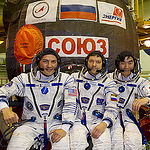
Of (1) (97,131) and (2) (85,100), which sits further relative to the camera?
(2) (85,100)

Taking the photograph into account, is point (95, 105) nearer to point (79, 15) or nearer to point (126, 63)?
point (126, 63)

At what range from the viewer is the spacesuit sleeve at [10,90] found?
7.54ft

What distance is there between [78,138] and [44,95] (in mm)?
627

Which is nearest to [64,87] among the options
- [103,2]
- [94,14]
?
[94,14]

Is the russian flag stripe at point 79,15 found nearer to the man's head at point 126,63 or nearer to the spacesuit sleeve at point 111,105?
the man's head at point 126,63

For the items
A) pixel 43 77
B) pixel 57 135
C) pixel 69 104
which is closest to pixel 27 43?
pixel 43 77

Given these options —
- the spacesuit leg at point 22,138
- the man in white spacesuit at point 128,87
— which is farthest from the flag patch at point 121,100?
the spacesuit leg at point 22,138

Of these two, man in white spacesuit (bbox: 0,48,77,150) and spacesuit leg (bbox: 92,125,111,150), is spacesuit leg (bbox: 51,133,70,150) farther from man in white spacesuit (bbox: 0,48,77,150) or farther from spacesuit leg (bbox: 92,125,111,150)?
spacesuit leg (bbox: 92,125,111,150)

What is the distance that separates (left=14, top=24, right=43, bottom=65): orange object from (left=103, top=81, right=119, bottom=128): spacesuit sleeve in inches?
60.8

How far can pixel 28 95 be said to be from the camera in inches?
96.0

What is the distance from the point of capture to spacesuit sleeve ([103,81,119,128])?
2432 millimetres

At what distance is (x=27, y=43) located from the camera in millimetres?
3688

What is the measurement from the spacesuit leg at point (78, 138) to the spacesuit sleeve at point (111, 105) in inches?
12.3

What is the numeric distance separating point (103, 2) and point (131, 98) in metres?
1.89
